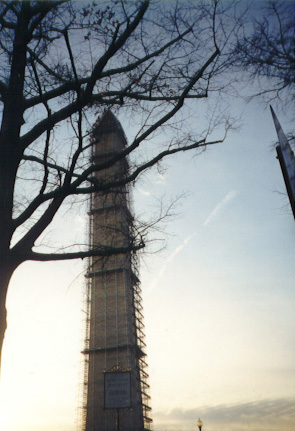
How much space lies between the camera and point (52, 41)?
20.9ft

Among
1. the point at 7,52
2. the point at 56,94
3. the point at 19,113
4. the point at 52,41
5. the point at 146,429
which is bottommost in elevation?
the point at 146,429

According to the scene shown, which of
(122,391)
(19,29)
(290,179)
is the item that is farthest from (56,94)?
(122,391)

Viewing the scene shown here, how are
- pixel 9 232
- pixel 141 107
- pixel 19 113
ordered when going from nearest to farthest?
pixel 9 232, pixel 19 113, pixel 141 107

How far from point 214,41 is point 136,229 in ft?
11.8

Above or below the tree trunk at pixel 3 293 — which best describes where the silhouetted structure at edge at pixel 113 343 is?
above

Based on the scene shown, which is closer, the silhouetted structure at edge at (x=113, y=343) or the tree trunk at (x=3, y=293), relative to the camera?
the tree trunk at (x=3, y=293)

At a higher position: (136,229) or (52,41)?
(52,41)

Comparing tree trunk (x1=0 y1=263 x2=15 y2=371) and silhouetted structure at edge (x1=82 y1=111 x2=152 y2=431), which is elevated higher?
silhouetted structure at edge (x1=82 y1=111 x2=152 y2=431)

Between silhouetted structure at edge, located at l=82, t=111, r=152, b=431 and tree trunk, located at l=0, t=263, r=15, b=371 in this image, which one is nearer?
tree trunk, located at l=0, t=263, r=15, b=371

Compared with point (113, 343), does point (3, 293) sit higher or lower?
lower

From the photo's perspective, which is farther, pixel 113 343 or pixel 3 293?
pixel 113 343

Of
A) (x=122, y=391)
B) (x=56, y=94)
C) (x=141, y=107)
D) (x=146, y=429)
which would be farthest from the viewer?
(x=146, y=429)

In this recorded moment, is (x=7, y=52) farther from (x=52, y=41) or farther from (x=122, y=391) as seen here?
(x=122, y=391)

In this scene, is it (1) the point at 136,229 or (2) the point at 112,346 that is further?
(2) the point at 112,346
